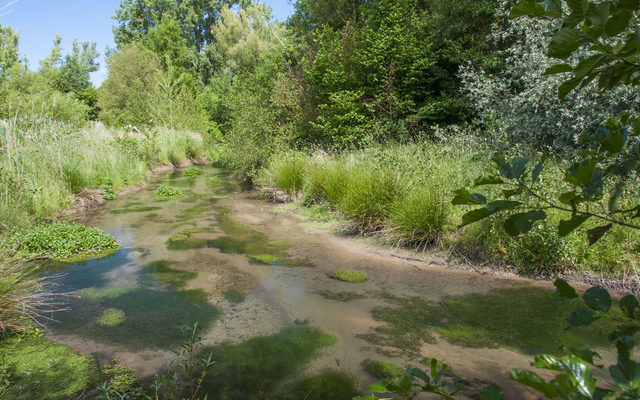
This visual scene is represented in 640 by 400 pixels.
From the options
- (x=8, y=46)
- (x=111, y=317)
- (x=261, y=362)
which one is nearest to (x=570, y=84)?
(x=261, y=362)

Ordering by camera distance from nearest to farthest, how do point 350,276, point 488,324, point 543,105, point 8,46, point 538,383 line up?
1. point 538,383
2. point 488,324
3. point 350,276
4. point 543,105
5. point 8,46

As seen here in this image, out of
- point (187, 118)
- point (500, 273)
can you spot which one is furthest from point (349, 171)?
point (187, 118)

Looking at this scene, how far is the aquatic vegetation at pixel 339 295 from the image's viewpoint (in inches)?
178

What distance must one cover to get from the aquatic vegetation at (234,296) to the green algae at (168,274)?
0.65m

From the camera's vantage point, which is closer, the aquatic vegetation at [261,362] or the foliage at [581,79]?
the foliage at [581,79]

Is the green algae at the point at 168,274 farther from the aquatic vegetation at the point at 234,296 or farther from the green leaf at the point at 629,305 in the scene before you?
the green leaf at the point at 629,305

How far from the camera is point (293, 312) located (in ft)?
13.9

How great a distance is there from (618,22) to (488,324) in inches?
139

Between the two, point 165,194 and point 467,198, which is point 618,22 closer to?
point 467,198

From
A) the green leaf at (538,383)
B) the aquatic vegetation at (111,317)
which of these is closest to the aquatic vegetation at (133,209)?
the aquatic vegetation at (111,317)

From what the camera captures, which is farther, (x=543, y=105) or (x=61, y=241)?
(x=543, y=105)

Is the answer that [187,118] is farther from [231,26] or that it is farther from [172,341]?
[172,341]

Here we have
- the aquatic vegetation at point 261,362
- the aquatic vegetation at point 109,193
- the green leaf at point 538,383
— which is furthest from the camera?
the aquatic vegetation at point 109,193

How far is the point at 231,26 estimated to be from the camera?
3566 cm
